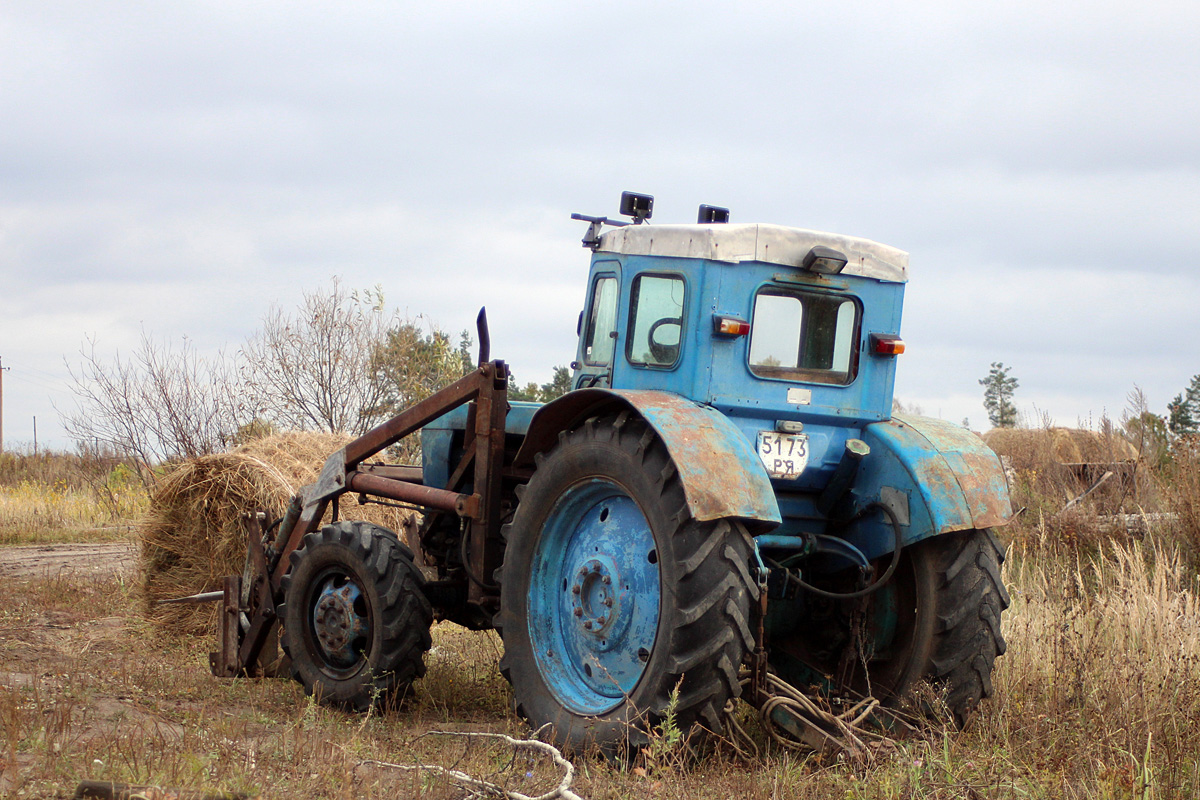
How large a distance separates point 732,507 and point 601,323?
5.78 feet

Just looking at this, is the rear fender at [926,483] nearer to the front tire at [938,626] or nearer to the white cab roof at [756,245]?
the front tire at [938,626]

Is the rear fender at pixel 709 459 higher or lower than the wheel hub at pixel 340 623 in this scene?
higher

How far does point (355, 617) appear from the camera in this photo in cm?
665

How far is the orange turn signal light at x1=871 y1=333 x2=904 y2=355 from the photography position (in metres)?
5.78

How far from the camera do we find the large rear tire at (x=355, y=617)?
642 centimetres

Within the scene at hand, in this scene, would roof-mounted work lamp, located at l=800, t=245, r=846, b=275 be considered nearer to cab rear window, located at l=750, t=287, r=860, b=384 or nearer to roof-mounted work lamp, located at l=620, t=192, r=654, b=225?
cab rear window, located at l=750, t=287, r=860, b=384

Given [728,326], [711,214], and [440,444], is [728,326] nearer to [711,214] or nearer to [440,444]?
[711,214]

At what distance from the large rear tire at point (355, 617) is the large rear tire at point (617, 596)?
85cm

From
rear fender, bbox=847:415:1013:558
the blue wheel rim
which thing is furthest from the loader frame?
rear fender, bbox=847:415:1013:558

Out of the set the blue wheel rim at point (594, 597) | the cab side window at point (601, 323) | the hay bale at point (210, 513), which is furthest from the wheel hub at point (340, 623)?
the hay bale at point (210, 513)

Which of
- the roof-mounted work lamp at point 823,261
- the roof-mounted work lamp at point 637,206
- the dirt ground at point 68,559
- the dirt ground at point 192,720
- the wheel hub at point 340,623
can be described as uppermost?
the roof-mounted work lamp at point 637,206

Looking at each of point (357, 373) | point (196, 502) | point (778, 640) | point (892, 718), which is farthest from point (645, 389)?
point (357, 373)

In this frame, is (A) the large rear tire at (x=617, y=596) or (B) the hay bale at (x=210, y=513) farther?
(B) the hay bale at (x=210, y=513)

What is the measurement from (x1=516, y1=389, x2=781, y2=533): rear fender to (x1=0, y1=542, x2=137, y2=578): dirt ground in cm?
890
